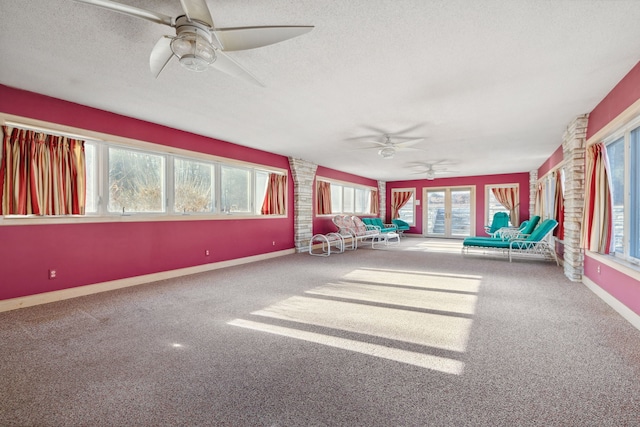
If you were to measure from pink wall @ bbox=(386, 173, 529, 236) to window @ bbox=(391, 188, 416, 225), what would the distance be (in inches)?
6.1

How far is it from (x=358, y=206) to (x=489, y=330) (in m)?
8.63

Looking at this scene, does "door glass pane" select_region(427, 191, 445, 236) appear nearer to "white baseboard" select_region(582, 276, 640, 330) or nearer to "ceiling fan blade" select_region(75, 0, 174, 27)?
"white baseboard" select_region(582, 276, 640, 330)

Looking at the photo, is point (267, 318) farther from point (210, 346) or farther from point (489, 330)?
point (489, 330)

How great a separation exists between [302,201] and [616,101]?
591 cm

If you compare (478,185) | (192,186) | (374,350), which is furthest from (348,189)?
(374,350)

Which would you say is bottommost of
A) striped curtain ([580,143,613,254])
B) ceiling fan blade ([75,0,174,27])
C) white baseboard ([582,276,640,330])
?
white baseboard ([582,276,640,330])

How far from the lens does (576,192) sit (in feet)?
13.9

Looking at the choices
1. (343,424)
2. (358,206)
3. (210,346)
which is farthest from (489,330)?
(358,206)

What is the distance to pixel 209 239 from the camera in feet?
17.7

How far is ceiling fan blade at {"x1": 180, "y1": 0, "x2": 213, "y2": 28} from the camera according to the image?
1645mm

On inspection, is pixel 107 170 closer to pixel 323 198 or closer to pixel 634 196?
pixel 323 198

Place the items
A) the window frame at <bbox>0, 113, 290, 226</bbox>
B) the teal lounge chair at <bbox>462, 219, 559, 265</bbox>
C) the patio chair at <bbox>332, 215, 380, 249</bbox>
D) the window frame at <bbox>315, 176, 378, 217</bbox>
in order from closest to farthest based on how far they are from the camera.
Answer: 1. the window frame at <bbox>0, 113, 290, 226</bbox>
2. the teal lounge chair at <bbox>462, 219, 559, 265</bbox>
3. the patio chair at <bbox>332, 215, 380, 249</bbox>
4. the window frame at <bbox>315, 176, 378, 217</bbox>

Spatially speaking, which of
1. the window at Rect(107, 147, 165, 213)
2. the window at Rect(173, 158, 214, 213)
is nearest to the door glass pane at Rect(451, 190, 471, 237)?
the window at Rect(173, 158, 214, 213)

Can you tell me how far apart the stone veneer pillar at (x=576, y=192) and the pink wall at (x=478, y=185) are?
250 inches
